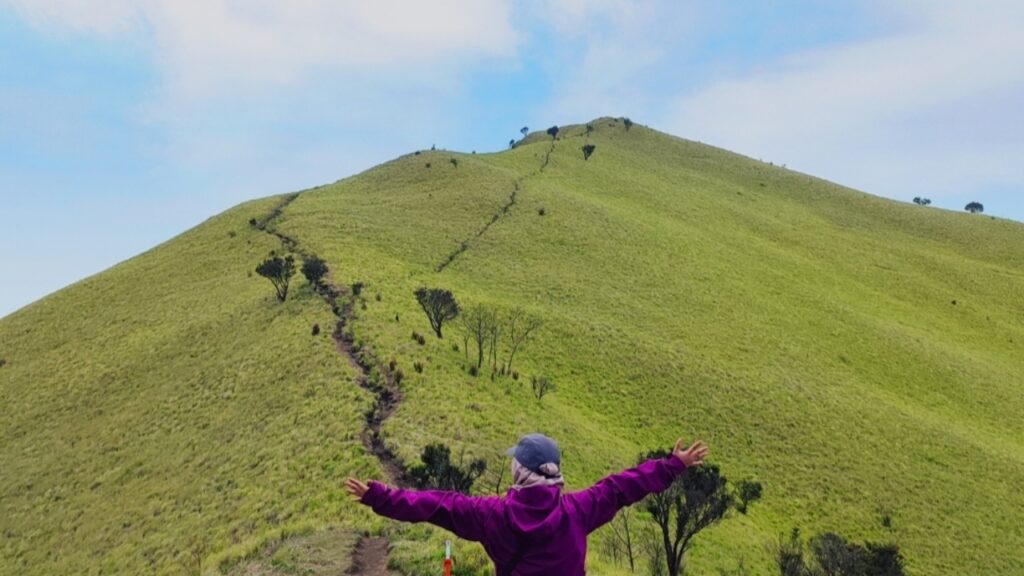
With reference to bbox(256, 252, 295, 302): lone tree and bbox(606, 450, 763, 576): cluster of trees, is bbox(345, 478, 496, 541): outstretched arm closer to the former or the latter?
bbox(606, 450, 763, 576): cluster of trees

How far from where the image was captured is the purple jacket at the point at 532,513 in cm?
454

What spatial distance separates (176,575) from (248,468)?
6946 millimetres

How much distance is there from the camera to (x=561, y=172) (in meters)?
92.0

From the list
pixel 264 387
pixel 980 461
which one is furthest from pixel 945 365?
pixel 264 387

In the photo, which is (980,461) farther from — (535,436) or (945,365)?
(535,436)

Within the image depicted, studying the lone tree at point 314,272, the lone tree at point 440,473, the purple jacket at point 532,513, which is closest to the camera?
the purple jacket at point 532,513

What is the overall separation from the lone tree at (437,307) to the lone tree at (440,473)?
18677mm

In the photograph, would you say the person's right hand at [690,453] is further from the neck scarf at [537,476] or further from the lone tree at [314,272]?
the lone tree at [314,272]

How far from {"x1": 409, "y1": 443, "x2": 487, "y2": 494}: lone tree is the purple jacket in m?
15.1

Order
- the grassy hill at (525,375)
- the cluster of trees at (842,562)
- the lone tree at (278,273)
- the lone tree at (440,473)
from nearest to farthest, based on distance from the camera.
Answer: the lone tree at (440,473), the cluster of trees at (842,562), the grassy hill at (525,375), the lone tree at (278,273)

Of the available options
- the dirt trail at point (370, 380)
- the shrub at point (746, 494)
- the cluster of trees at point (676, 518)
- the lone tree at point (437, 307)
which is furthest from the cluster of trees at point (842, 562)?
the lone tree at point (437, 307)

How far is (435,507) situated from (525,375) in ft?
113

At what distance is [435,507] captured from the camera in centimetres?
470

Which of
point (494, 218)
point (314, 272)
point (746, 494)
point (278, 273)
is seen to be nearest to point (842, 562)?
point (746, 494)
